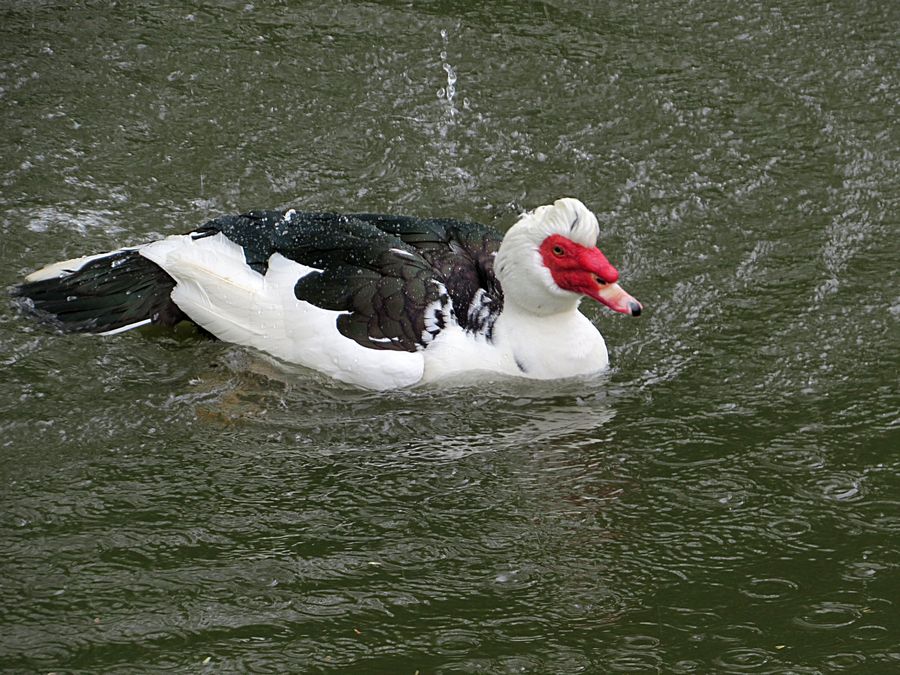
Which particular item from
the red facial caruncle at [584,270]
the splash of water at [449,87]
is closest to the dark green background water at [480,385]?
the splash of water at [449,87]

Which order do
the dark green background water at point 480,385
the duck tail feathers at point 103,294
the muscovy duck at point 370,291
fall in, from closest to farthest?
1. the dark green background water at point 480,385
2. the muscovy duck at point 370,291
3. the duck tail feathers at point 103,294

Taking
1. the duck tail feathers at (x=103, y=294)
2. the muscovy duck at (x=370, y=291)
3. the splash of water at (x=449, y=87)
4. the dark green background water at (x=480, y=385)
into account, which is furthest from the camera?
the splash of water at (x=449, y=87)

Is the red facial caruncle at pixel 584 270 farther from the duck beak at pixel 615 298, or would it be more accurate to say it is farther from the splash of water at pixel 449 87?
the splash of water at pixel 449 87

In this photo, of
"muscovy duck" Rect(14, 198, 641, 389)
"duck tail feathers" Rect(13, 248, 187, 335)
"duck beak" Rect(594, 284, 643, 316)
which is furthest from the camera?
"duck tail feathers" Rect(13, 248, 187, 335)

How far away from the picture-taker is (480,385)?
6375 millimetres

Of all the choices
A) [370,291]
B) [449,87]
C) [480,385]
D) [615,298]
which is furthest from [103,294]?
[449,87]

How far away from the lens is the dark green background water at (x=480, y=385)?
4773mm

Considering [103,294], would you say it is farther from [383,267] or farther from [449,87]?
[449,87]

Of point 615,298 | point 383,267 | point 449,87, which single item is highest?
point 449,87

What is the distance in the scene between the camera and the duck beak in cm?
607

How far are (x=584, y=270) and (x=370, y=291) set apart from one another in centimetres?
104

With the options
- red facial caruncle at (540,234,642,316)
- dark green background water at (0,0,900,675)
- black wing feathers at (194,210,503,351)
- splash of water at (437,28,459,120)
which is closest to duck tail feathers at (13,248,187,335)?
dark green background water at (0,0,900,675)

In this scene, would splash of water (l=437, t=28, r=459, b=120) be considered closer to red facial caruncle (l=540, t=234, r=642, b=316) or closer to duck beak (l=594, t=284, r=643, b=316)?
red facial caruncle (l=540, t=234, r=642, b=316)

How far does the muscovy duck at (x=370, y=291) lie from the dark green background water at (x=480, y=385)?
17cm
